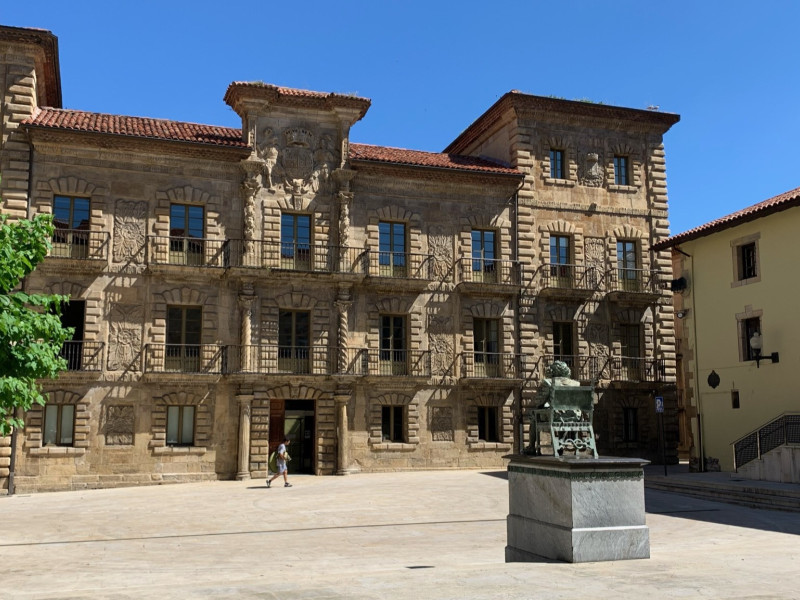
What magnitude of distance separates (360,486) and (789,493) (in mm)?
11997

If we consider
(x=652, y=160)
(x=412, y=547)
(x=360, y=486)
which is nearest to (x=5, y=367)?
(x=412, y=547)

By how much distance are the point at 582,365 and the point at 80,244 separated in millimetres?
19411

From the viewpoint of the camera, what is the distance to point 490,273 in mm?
31953

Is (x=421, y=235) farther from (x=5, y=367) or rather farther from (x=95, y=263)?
(x=5, y=367)

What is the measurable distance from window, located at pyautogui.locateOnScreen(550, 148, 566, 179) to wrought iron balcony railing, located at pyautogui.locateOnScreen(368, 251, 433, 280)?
23.0 feet

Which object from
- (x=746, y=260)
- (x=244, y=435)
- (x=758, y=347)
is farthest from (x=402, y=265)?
(x=758, y=347)

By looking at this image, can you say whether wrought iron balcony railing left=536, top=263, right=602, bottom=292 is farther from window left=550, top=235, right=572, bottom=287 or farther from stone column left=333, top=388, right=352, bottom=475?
Answer: stone column left=333, top=388, right=352, bottom=475

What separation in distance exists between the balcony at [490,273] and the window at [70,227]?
1368 centimetres

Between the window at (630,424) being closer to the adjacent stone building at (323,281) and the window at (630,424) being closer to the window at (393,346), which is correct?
the adjacent stone building at (323,281)

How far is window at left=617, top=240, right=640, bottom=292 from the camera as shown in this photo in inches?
1324

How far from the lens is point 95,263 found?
26516mm

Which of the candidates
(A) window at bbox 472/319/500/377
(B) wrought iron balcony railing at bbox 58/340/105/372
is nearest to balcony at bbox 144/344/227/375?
(B) wrought iron balcony railing at bbox 58/340/105/372

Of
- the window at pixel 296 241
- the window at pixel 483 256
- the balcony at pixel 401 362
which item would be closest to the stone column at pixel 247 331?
the window at pixel 296 241

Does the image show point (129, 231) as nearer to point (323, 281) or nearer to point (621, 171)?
point (323, 281)
